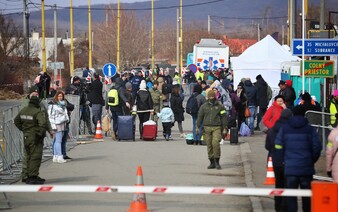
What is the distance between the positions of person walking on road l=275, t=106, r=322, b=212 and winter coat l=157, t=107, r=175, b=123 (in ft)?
48.2

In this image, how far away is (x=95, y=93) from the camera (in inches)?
1103

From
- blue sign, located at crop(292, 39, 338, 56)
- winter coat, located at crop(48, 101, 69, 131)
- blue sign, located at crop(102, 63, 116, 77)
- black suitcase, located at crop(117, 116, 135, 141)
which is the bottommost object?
black suitcase, located at crop(117, 116, 135, 141)

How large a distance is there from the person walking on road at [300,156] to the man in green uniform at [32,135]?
5.84 meters

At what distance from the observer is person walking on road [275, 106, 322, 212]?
39.7 ft

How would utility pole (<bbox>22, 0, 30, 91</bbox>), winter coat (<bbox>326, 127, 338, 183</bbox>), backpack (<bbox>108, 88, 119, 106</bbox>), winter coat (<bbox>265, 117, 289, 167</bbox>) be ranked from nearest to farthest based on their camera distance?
winter coat (<bbox>326, 127, 338, 183</bbox>) < winter coat (<bbox>265, 117, 289, 167</bbox>) < backpack (<bbox>108, 88, 119, 106</bbox>) < utility pole (<bbox>22, 0, 30, 91</bbox>)

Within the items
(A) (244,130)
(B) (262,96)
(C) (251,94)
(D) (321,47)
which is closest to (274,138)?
(D) (321,47)

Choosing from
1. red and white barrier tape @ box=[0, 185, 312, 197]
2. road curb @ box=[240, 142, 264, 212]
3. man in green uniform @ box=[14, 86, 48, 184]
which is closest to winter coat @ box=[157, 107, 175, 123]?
road curb @ box=[240, 142, 264, 212]

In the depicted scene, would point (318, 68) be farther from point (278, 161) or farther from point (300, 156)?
point (300, 156)

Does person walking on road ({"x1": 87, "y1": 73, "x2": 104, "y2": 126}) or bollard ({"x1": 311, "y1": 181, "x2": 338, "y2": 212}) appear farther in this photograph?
person walking on road ({"x1": 87, "y1": 73, "x2": 104, "y2": 126})

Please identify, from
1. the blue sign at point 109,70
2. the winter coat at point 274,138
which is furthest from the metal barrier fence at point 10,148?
the blue sign at point 109,70

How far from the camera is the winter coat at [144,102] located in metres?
27.3

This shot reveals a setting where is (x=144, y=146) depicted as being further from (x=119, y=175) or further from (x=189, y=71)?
(x=189, y=71)

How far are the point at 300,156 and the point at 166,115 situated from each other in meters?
14.9

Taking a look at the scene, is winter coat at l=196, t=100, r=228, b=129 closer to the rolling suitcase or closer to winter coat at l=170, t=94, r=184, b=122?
the rolling suitcase
